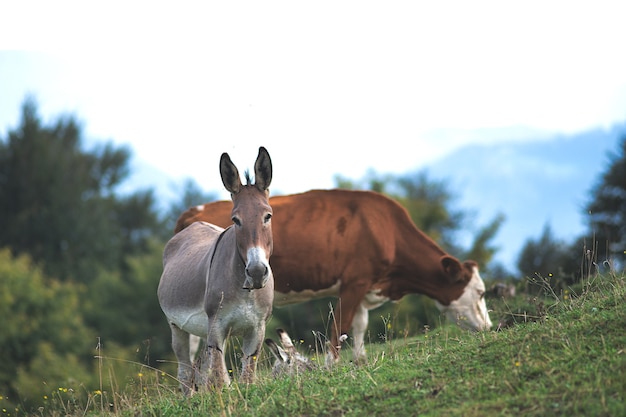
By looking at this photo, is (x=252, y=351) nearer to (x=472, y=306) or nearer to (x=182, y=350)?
(x=182, y=350)

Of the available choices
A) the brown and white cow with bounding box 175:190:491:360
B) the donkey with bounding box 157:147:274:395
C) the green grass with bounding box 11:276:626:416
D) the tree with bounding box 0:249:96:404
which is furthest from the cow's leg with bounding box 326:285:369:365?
the tree with bounding box 0:249:96:404

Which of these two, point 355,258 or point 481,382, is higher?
point 355,258

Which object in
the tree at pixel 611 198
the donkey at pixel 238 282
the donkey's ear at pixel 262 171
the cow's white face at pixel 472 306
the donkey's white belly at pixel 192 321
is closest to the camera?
the donkey at pixel 238 282

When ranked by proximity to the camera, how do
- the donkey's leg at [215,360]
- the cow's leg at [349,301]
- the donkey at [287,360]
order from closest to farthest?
the donkey's leg at [215,360] < the donkey at [287,360] < the cow's leg at [349,301]

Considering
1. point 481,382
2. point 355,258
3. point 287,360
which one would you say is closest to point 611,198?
point 355,258

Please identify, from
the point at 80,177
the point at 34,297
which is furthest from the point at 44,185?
the point at 34,297

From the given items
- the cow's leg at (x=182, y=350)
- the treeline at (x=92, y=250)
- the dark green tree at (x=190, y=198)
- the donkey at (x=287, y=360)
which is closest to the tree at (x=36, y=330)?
the treeline at (x=92, y=250)

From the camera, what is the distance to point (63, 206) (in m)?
63.1

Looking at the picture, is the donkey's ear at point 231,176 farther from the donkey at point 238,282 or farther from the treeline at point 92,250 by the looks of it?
the treeline at point 92,250

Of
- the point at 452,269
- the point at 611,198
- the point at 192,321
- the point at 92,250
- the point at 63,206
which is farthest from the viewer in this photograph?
the point at 63,206

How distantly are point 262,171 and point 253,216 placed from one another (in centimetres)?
61

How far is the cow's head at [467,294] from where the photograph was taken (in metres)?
13.4

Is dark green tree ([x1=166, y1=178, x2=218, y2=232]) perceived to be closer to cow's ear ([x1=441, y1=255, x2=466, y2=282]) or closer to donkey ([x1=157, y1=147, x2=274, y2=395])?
cow's ear ([x1=441, y1=255, x2=466, y2=282])

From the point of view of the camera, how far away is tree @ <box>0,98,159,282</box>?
59719 mm
